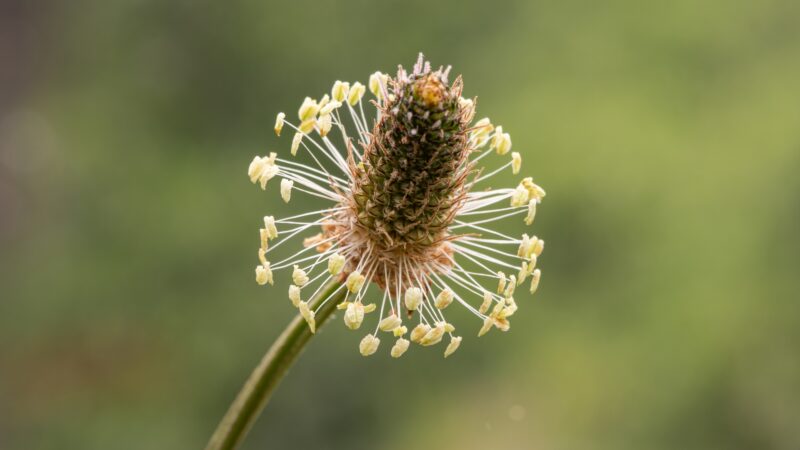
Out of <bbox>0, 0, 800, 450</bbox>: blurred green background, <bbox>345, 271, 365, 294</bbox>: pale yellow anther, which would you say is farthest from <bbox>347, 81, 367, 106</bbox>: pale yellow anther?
<bbox>0, 0, 800, 450</bbox>: blurred green background

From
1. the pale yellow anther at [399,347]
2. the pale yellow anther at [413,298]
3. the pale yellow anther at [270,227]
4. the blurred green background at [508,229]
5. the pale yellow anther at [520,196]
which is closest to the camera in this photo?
the pale yellow anther at [399,347]

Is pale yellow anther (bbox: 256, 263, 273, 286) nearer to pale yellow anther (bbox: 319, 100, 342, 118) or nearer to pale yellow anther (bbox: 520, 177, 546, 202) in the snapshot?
pale yellow anther (bbox: 319, 100, 342, 118)

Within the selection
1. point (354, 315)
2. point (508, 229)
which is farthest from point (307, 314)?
point (508, 229)

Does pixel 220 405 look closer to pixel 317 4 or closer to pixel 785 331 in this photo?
pixel 317 4

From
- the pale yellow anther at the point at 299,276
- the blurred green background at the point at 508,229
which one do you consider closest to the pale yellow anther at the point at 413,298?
the pale yellow anther at the point at 299,276

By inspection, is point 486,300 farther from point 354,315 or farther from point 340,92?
point 340,92

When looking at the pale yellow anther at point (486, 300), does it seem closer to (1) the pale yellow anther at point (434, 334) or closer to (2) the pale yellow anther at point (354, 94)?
(1) the pale yellow anther at point (434, 334)

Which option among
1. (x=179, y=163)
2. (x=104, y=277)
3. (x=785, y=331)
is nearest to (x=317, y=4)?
(x=179, y=163)
